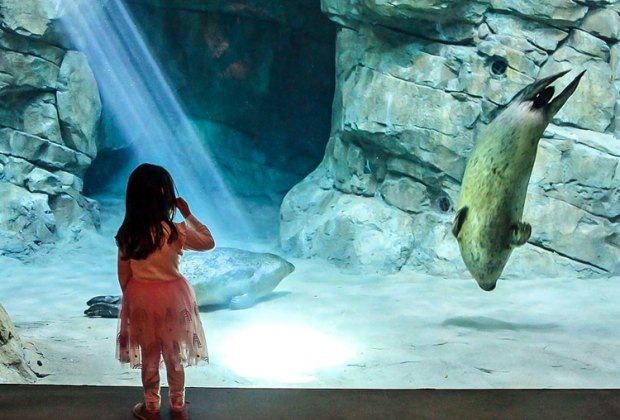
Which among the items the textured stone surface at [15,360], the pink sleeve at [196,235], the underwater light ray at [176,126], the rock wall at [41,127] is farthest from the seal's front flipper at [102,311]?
the underwater light ray at [176,126]

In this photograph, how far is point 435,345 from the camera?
4059mm

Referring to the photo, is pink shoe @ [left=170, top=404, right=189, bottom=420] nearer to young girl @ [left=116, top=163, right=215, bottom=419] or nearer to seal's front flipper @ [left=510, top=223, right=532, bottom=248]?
young girl @ [left=116, top=163, right=215, bottom=419]

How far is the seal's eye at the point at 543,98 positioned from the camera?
128 inches

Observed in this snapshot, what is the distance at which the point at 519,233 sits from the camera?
3.53 metres

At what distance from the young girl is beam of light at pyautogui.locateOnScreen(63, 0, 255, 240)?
7.46 metres

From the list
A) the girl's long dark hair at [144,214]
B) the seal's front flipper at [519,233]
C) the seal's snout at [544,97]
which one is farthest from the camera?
the seal's front flipper at [519,233]

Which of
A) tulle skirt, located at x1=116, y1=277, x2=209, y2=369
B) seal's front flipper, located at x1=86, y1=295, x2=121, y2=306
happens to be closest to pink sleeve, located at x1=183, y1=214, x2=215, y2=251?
tulle skirt, located at x1=116, y1=277, x2=209, y2=369

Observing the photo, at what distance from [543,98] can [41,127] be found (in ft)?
21.1

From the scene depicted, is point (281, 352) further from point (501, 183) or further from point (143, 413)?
point (143, 413)

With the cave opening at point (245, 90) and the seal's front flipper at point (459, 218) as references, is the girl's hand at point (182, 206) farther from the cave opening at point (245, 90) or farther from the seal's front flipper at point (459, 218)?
the cave opening at point (245, 90)

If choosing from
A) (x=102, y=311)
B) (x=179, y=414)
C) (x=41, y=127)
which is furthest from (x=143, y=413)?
(x=41, y=127)

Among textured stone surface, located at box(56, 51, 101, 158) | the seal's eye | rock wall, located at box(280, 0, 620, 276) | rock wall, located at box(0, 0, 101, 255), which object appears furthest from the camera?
textured stone surface, located at box(56, 51, 101, 158)

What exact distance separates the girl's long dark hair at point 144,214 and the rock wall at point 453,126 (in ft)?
16.5

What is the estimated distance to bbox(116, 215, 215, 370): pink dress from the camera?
75.3 inches
